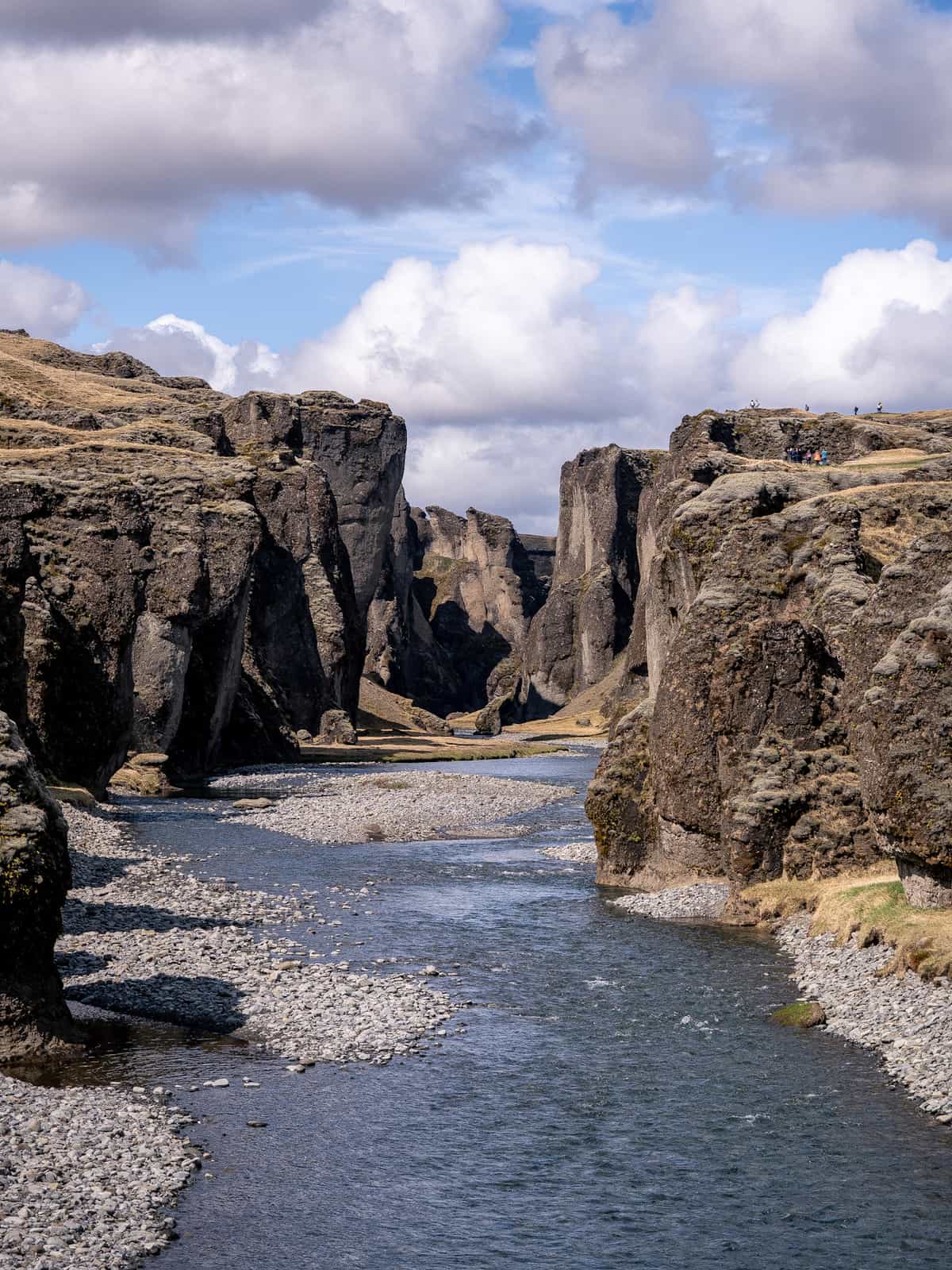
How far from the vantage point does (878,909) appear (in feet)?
112

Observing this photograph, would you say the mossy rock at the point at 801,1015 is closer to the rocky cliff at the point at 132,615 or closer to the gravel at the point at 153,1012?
the gravel at the point at 153,1012

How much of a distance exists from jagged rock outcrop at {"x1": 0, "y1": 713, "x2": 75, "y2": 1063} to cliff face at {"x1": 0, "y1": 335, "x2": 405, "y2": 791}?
31.3m

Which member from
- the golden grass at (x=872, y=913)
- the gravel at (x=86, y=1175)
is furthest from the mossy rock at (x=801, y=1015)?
the gravel at (x=86, y=1175)

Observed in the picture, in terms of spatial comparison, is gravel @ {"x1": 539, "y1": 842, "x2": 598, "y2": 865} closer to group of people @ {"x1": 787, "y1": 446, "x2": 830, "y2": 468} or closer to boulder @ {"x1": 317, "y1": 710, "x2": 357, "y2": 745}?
group of people @ {"x1": 787, "y1": 446, "x2": 830, "y2": 468}

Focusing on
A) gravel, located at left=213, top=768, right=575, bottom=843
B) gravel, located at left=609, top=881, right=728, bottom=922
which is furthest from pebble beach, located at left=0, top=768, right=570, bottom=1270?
gravel, located at left=609, top=881, right=728, bottom=922

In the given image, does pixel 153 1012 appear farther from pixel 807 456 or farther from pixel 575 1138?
pixel 807 456

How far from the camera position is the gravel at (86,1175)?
17.1 meters

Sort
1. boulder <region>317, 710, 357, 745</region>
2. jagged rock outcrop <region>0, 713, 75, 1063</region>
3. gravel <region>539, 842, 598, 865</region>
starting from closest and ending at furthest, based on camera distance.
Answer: jagged rock outcrop <region>0, 713, 75, 1063</region>, gravel <region>539, 842, 598, 865</region>, boulder <region>317, 710, 357, 745</region>

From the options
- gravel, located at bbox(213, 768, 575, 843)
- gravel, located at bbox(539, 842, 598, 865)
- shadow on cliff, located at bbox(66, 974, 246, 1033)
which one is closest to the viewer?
shadow on cliff, located at bbox(66, 974, 246, 1033)

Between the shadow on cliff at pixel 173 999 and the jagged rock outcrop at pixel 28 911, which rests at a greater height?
the jagged rock outcrop at pixel 28 911

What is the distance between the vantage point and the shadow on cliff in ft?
93.9

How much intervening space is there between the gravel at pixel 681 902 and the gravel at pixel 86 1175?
21.6m

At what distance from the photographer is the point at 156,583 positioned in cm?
8862

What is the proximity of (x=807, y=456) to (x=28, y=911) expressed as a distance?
8650 centimetres
